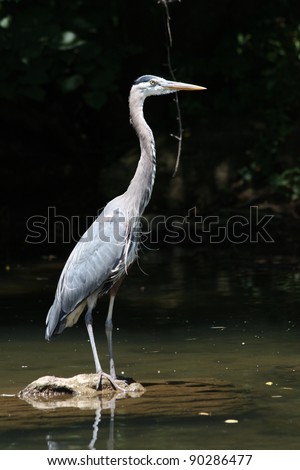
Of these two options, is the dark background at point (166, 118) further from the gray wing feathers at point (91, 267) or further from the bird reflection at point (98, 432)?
the bird reflection at point (98, 432)

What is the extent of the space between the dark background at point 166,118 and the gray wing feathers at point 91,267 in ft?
22.4

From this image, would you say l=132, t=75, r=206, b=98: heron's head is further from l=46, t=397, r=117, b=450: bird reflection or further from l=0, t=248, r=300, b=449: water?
l=46, t=397, r=117, b=450: bird reflection

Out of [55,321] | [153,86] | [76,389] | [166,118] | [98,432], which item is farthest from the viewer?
[166,118]

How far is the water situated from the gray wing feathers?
21.1 inches

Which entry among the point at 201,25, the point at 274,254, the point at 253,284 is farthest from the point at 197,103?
the point at 253,284

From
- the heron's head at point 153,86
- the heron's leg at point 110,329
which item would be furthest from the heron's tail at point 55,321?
the heron's head at point 153,86

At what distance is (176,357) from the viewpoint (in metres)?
7.85

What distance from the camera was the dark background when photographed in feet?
48.5

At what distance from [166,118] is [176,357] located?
980 cm

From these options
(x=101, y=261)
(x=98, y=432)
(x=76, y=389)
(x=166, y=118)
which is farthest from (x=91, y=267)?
(x=166, y=118)

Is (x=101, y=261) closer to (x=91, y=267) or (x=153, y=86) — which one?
(x=91, y=267)

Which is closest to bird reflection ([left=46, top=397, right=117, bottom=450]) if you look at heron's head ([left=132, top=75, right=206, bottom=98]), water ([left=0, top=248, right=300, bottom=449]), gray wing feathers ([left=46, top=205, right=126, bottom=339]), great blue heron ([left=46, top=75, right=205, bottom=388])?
water ([left=0, top=248, right=300, bottom=449])

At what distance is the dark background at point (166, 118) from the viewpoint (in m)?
14.8

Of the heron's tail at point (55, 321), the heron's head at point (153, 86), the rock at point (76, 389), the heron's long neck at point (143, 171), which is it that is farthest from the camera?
the heron's head at point (153, 86)
